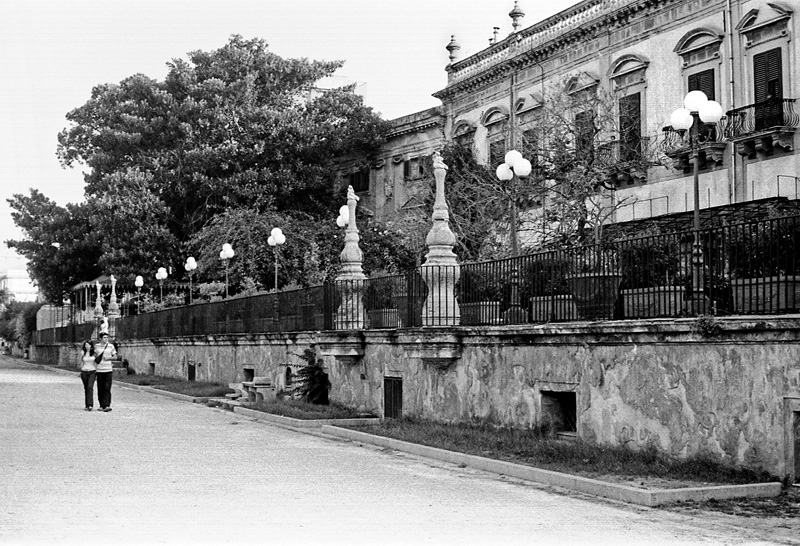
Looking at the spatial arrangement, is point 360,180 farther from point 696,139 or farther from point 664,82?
point 696,139

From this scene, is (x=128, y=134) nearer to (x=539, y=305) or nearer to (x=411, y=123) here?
(x=411, y=123)

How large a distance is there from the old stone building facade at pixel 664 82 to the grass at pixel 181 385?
1229cm

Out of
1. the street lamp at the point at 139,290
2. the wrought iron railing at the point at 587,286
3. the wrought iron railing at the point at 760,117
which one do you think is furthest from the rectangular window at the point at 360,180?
the wrought iron railing at the point at 587,286

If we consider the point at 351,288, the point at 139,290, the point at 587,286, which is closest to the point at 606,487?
the point at 587,286

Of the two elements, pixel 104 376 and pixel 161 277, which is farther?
pixel 161 277

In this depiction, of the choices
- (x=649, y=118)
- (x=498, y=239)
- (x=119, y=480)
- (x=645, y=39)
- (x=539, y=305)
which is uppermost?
(x=645, y=39)

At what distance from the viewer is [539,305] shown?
16.1 meters

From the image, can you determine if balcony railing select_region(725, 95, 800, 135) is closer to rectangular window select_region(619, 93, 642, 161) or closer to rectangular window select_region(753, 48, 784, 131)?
rectangular window select_region(753, 48, 784, 131)

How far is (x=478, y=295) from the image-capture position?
17.7m

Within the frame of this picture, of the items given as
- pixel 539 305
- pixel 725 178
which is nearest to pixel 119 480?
pixel 539 305

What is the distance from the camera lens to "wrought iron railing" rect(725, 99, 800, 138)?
1112 inches

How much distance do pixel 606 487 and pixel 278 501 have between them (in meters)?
3.31

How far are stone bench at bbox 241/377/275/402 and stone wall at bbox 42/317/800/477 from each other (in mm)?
3953

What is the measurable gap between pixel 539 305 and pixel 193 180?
34.8 metres
